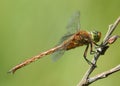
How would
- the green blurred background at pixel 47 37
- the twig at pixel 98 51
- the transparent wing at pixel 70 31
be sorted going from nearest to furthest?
the twig at pixel 98 51 → the transparent wing at pixel 70 31 → the green blurred background at pixel 47 37

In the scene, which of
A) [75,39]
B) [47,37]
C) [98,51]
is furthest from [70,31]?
[47,37]

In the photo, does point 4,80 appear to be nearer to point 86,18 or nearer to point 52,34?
point 52,34

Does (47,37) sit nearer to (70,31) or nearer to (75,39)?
(70,31)

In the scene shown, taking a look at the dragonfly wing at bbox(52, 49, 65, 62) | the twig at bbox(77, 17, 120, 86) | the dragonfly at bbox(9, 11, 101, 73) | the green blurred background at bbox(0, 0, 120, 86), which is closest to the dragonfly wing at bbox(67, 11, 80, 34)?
the dragonfly at bbox(9, 11, 101, 73)

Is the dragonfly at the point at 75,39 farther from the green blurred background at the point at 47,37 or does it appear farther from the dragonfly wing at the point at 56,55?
the green blurred background at the point at 47,37

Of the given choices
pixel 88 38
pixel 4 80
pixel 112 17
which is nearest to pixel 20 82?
pixel 4 80

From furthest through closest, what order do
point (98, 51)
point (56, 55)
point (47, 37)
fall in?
point (47, 37) < point (56, 55) < point (98, 51)

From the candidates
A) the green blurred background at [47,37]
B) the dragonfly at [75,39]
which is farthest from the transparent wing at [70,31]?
the green blurred background at [47,37]

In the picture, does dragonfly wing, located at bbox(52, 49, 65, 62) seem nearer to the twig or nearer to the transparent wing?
the transparent wing

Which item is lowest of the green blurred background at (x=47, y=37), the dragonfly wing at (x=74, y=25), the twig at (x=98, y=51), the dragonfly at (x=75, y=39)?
the twig at (x=98, y=51)
